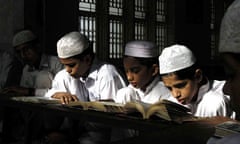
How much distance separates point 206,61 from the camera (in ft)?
36.0

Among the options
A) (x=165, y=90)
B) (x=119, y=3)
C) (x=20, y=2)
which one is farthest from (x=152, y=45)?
(x=119, y=3)

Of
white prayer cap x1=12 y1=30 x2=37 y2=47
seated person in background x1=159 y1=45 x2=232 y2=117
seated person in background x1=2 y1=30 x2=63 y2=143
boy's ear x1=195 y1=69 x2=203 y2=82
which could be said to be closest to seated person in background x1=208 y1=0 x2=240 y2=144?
seated person in background x1=159 y1=45 x2=232 y2=117

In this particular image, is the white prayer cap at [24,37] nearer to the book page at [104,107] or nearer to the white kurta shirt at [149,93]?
the white kurta shirt at [149,93]

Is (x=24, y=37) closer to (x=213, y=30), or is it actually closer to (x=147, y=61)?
(x=147, y=61)

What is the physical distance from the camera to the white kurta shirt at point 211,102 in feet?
9.45

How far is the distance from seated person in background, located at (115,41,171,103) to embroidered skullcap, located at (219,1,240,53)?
7.23 feet

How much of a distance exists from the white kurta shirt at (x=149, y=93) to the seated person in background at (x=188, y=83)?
46cm

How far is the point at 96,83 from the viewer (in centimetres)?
412

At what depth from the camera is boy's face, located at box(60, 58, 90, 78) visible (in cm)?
408

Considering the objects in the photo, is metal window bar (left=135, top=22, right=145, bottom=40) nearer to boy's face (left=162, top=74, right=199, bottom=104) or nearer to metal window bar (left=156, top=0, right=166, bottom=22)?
metal window bar (left=156, top=0, right=166, bottom=22)

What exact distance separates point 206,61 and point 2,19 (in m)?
5.91

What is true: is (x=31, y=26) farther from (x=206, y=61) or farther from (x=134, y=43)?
(x=206, y=61)

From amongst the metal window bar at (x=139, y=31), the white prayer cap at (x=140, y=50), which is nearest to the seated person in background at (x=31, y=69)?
the white prayer cap at (x=140, y=50)

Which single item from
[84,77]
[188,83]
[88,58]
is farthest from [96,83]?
[188,83]
